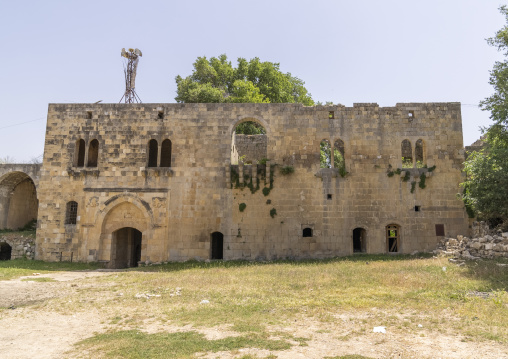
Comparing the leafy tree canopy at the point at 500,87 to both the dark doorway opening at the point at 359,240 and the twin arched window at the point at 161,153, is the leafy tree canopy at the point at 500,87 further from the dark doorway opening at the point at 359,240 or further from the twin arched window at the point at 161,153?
the twin arched window at the point at 161,153

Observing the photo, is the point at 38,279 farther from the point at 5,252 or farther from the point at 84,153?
the point at 5,252

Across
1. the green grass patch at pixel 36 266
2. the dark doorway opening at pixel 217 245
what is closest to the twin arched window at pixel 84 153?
the green grass patch at pixel 36 266

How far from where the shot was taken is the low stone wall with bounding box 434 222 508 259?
1477cm

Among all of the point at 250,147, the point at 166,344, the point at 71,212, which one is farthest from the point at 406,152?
the point at 166,344

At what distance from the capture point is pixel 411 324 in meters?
7.84

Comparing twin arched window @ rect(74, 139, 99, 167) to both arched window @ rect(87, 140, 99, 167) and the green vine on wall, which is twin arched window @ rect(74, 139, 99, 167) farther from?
the green vine on wall

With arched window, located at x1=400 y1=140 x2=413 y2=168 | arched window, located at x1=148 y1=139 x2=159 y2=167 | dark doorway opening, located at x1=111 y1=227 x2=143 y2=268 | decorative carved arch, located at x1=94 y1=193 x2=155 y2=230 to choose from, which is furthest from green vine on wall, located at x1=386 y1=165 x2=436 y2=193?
dark doorway opening, located at x1=111 y1=227 x2=143 y2=268

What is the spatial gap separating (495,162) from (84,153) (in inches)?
830

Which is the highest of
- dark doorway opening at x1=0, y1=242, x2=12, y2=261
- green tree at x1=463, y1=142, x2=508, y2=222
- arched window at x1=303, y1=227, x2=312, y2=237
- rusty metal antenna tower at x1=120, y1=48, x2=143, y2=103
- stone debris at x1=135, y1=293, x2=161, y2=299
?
rusty metal antenna tower at x1=120, y1=48, x2=143, y2=103

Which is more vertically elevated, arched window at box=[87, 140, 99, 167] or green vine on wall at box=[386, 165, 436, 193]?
arched window at box=[87, 140, 99, 167]

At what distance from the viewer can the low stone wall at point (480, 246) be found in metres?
14.8

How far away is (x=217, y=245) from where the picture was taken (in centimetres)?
2108

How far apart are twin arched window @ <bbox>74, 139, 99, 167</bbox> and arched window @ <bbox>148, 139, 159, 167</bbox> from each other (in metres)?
3.02

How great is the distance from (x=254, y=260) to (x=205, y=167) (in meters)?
5.72
